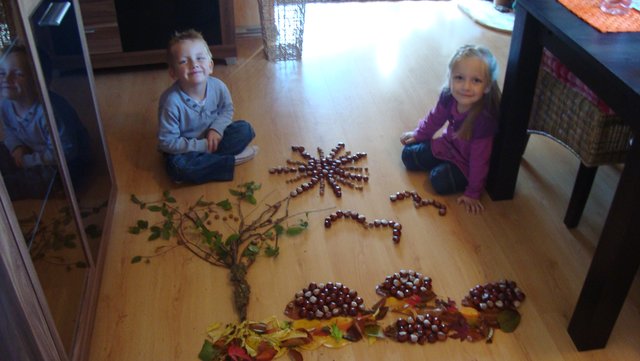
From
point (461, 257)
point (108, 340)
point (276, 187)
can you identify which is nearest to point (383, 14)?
point (276, 187)

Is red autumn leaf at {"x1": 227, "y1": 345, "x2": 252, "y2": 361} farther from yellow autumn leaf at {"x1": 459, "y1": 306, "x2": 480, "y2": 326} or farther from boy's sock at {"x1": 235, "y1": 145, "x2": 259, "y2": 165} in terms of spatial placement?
boy's sock at {"x1": 235, "y1": 145, "x2": 259, "y2": 165}

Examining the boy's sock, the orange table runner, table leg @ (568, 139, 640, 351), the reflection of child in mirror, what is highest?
the orange table runner

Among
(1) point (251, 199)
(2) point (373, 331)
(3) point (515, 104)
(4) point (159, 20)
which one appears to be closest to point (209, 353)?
(2) point (373, 331)

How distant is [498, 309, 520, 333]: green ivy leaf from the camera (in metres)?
1.81

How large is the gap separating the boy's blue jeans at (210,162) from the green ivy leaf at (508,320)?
42.1 inches

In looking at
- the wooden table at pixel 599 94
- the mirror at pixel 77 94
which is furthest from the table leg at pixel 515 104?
the mirror at pixel 77 94

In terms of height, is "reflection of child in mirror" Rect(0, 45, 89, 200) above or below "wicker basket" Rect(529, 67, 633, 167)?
above

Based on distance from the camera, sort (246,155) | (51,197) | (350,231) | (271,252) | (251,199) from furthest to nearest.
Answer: (246,155) → (251,199) → (350,231) → (271,252) → (51,197)

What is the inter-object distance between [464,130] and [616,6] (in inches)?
23.7

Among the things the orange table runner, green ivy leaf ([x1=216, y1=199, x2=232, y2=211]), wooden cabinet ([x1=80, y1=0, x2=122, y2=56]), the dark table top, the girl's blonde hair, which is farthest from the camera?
wooden cabinet ([x1=80, y1=0, x2=122, y2=56])

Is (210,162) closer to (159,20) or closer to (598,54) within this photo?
(159,20)

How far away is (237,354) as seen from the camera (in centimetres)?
171

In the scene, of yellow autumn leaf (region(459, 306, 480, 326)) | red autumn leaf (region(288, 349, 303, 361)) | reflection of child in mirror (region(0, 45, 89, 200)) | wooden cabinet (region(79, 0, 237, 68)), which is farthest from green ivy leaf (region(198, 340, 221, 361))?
wooden cabinet (region(79, 0, 237, 68))

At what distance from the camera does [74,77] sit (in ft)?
6.08
